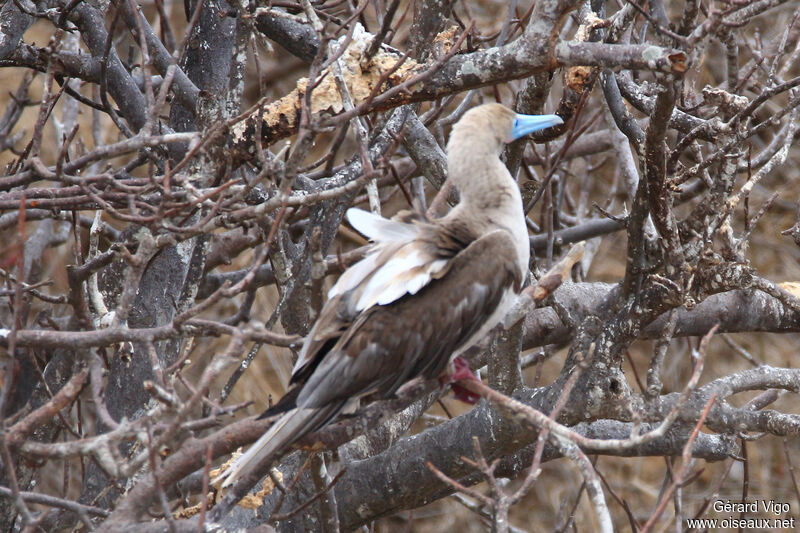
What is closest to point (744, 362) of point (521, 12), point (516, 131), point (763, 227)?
point (763, 227)

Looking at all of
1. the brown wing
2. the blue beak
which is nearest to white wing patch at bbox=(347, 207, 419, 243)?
the brown wing

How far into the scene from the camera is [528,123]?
3.74 m

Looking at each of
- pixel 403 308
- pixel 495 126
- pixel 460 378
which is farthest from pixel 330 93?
pixel 460 378

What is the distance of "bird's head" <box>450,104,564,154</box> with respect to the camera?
3.64 meters

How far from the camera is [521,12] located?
26.7 ft

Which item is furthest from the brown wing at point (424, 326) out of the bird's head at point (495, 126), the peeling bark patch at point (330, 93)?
the peeling bark patch at point (330, 93)

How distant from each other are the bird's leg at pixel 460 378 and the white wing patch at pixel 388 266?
14.8 inches

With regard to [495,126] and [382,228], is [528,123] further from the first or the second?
[382,228]

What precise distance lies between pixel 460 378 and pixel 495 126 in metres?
1.04

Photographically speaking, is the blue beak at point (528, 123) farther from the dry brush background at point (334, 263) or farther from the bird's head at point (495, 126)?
the dry brush background at point (334, 263)

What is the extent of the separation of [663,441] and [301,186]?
1947 mm

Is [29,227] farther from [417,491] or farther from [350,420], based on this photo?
[350,420]

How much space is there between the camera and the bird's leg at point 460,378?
3.33 m

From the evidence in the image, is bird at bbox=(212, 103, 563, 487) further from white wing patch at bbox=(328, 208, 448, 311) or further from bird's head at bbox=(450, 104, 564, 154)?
bird's head at bbox=(450, 104, 564, 154)
